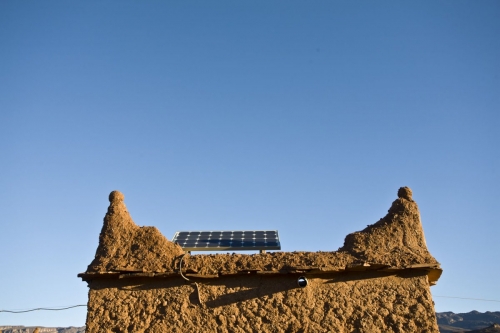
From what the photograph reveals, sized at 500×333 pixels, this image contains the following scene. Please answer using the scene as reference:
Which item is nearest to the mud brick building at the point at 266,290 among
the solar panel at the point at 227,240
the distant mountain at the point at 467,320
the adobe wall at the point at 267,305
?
the adobe wall at the point at 267,305

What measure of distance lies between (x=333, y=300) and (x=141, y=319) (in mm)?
3301

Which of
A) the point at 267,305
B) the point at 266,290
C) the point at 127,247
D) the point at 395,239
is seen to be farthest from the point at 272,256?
the point at 127,247

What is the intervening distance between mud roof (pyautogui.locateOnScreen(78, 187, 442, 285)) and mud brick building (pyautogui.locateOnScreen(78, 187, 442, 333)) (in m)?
0.02

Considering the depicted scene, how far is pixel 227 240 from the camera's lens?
1083 cm

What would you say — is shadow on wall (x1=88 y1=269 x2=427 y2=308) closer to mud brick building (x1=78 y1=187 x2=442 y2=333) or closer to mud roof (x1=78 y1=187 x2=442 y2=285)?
mud brick building (x1=78 y1=187 x2=442 y2=333)

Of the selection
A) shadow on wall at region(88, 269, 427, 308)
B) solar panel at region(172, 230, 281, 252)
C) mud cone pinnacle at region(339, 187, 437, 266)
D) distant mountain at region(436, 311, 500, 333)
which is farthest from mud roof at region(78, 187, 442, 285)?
distant mountain at region(436, 311, 500, 333)

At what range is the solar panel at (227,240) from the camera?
33.7 feet

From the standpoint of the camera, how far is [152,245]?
915 cm

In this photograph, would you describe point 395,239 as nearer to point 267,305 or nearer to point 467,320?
point 267,305

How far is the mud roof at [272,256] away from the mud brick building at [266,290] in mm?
18

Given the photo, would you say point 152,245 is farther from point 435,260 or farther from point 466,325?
point 466,325

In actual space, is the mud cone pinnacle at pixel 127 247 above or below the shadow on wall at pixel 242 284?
above

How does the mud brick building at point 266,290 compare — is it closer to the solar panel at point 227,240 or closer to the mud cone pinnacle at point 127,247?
the mud cone pinnacle at point 127,247

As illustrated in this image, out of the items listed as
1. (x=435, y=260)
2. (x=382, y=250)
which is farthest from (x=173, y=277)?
(x=435, y=260)
